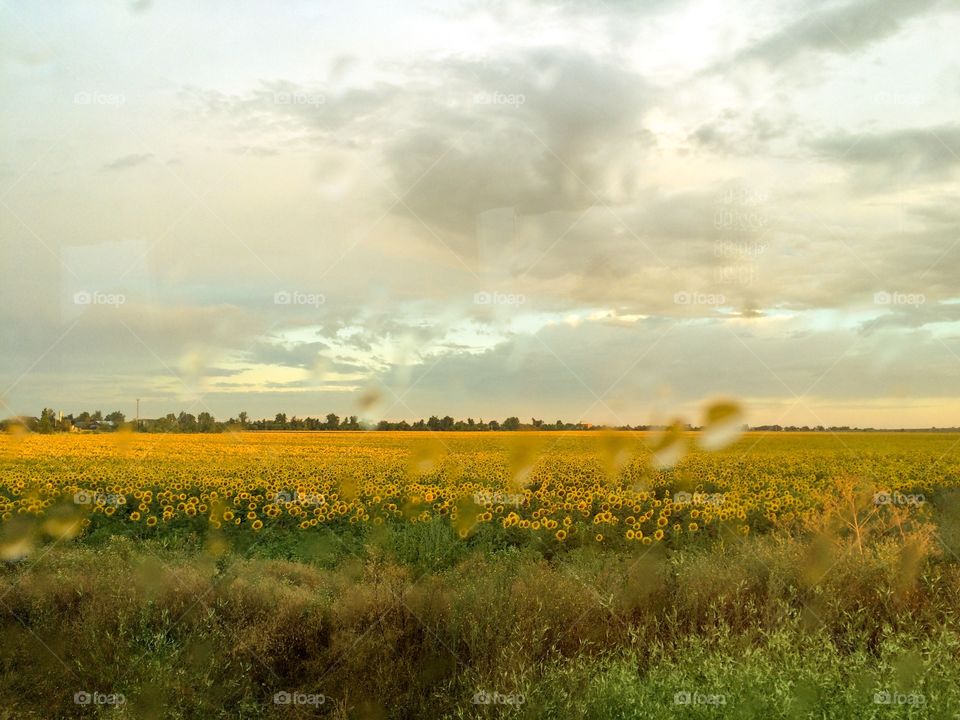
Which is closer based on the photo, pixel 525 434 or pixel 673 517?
pixel 673 517

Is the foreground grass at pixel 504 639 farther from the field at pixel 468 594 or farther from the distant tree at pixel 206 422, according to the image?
the distant tree at pixel 206 422

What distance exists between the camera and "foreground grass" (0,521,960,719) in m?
5.31

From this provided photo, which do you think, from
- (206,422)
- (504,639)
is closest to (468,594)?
(504,639)

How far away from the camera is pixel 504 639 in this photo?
6.54 m

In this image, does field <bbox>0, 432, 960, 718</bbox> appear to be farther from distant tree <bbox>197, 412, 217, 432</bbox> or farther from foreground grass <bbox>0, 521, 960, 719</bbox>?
distant tree <bbox>197, 412, 217, 432</bbox>

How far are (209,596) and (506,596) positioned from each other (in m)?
2.94

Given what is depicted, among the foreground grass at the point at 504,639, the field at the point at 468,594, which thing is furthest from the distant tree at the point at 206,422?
the foreground grass at the point at 504,639

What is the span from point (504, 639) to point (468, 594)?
0.86m

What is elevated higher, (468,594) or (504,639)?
(468,594)

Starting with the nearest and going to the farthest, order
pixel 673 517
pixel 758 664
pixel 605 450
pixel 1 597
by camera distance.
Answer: pixel 758 664, pixel 1 597, pixel 673 517, pixel 605 450

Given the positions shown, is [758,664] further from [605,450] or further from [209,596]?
[605,450]

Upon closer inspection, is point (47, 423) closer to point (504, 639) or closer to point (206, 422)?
point (206, 422)

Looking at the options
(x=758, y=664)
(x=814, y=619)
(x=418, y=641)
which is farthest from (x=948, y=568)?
(x=418, y=641)

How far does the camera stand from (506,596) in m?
7.18
